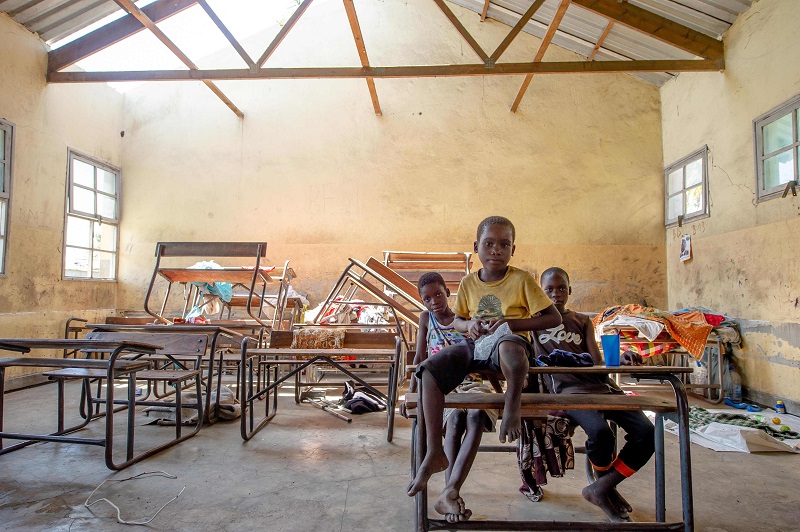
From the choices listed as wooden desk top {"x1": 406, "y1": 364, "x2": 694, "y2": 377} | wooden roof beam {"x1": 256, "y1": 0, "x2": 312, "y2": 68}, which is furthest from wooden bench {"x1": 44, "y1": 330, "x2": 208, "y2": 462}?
wooden roof beam {"x1": 256, "y1": 0, "x2": 312, "y2": 68}

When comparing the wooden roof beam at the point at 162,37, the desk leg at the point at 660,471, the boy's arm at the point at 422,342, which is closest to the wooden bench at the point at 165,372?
the boy's arm at the point at 422,342

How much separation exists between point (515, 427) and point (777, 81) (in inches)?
225

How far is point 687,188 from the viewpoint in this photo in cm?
757

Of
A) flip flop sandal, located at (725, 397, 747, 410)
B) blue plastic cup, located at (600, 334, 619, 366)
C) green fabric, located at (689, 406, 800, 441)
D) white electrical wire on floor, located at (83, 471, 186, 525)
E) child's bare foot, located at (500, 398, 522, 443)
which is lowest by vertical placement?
flip flop sandal, located at (725, 397, 747, 410)

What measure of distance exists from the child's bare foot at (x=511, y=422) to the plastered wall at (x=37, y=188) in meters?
6.53

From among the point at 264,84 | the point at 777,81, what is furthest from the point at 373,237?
the point at 777,81

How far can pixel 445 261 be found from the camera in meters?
7.65

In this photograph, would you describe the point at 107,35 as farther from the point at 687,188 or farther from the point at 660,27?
the point at 687,188

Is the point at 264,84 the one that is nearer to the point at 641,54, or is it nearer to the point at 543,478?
the point at 641,54

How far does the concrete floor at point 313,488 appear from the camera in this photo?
243 cm

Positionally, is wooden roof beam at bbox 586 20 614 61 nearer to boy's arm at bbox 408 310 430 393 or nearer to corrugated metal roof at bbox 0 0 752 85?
corrugated metal roof at bbox 0 0 752 85

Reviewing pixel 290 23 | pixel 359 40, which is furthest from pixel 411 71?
pixel 290 23

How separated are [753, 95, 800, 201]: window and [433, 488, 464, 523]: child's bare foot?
5.16 m

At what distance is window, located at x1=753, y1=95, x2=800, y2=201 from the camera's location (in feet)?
17.1
